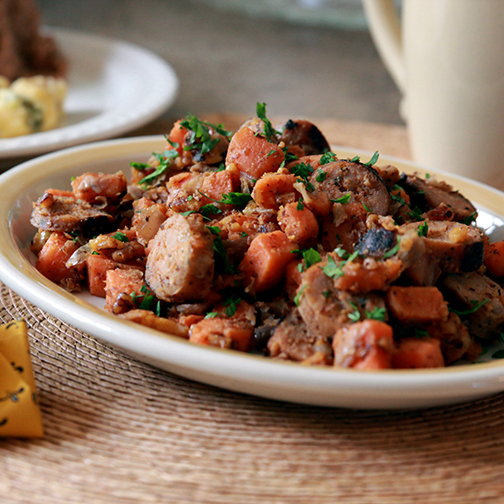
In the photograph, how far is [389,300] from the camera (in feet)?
5.77

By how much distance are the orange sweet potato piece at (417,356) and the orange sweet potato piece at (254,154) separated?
0.85 meters

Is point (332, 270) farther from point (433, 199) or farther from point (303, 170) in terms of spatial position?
point (433, 199)

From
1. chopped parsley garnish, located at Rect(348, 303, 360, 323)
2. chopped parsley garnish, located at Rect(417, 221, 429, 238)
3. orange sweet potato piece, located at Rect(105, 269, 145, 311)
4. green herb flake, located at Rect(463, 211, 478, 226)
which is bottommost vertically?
orange sweet potato piece, located at Rect(105, 269, 145, 311)

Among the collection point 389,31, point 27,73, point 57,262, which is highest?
point 389,31

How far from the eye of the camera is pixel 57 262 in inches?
86.4

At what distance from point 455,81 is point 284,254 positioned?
2.11m

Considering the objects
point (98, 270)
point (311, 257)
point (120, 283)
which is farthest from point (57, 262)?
point (311, 257)

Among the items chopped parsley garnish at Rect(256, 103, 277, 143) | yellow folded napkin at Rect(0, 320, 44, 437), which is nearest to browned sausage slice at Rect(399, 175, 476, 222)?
chopped parsley garnish at Rect(256, 103, 277, 143)

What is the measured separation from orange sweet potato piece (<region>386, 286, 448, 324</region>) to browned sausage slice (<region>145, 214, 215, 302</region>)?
1.75ft

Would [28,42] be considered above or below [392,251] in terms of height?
below

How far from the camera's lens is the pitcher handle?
4.00 m

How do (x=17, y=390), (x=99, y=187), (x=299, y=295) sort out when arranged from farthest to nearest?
(x=99, y=187)
(x=299, y=295)
(x=17, y=390)

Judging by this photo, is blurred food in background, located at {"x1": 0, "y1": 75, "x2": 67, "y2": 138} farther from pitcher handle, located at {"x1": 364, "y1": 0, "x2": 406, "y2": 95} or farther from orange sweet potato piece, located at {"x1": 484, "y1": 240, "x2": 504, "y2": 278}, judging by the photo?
orange sweet potato piece, located at {"x1": 484, "y1": 240, "x2": 504, "y2": 278}

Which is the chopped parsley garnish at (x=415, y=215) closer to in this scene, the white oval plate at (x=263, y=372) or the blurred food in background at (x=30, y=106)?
the white oval plate at (x=263, y=372)
